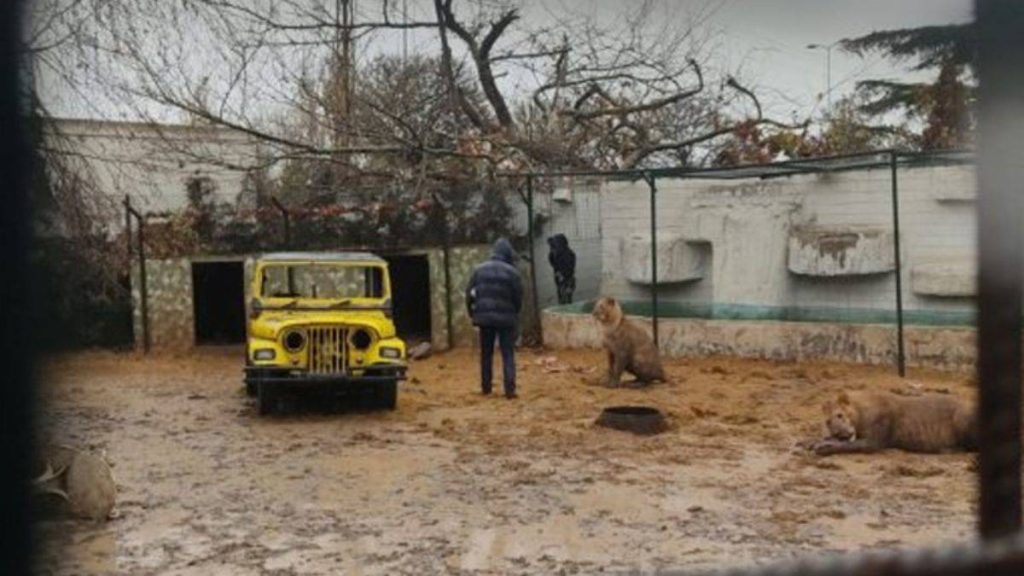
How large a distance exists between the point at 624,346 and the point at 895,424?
384cm

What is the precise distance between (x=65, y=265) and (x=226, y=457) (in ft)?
7.21

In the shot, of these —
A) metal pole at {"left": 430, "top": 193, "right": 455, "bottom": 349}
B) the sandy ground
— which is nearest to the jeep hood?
the sandy ground

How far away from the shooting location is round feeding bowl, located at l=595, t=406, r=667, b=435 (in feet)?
27.6

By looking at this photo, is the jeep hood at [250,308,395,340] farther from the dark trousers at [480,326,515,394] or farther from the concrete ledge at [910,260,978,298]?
the concrete ledge at [910,260,978,298]

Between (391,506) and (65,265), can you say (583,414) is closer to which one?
(391,506)

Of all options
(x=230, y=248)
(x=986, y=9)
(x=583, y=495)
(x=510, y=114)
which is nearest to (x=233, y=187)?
(x=230, y=248)

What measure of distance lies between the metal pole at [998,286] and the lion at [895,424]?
646 centimetres

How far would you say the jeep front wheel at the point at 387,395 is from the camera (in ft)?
32.5

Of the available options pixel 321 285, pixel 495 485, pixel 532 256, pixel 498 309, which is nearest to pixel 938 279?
pixel 498 309

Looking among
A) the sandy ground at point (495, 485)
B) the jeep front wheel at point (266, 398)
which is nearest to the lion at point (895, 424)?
the sandy ground at point (495, 485)

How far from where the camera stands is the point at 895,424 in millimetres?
7391

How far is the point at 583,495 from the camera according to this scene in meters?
6.44

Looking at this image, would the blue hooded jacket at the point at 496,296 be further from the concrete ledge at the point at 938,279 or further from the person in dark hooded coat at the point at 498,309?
the concrete ledge at the point at 938,279

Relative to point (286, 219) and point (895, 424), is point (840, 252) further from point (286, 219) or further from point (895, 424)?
point (286, 219)
